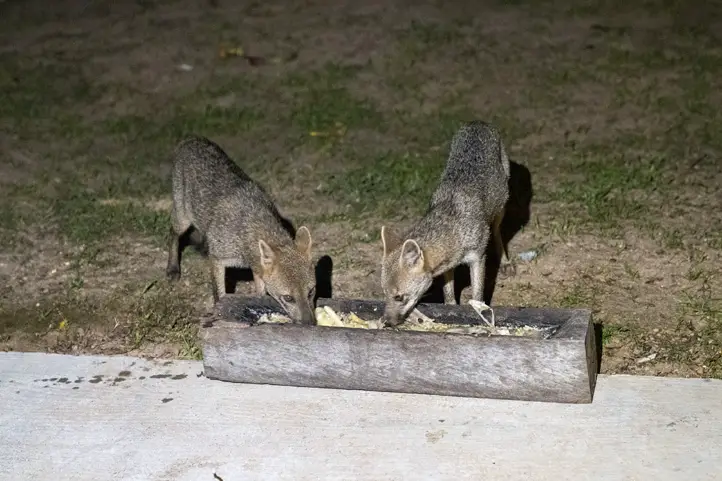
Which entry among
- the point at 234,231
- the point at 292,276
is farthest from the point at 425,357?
the point at 234,231

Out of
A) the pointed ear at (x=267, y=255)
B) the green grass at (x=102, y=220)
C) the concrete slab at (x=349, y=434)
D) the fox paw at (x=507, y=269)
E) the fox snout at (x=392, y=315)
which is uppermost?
the pointed ear at (x=267, y=255)

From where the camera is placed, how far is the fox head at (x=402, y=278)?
707 cm

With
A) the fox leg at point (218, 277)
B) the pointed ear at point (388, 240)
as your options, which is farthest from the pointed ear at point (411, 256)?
the fox leg at point (218, 277)

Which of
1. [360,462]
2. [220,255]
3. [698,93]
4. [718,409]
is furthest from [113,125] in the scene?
[718,409]

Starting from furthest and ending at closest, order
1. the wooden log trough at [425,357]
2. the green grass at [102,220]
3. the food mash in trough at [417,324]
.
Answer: the green grass at [102,220]
the food mash in trough at [417,324]
the wooden log trough at [425,357]

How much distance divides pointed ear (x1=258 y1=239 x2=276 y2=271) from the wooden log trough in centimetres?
62

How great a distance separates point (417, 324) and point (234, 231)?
1.94 meters

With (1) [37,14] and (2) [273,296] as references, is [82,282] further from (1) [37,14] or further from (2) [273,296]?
(1) [37,14]

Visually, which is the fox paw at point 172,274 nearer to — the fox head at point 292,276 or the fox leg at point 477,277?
the fox head at point 292,276

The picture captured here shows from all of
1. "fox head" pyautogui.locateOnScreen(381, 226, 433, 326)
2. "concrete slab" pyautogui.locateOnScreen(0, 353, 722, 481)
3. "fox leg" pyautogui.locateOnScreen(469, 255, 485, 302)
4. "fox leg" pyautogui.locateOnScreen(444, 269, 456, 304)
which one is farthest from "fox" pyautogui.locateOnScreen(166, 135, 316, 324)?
"fox leg" pyautogui.locateOnScreen(469, 255, 485, 302)

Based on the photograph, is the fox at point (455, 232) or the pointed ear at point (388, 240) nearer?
the fox at point (455, 232)

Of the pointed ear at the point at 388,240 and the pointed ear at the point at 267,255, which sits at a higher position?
the pointed ear at the point at 388,240

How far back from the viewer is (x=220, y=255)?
8.26m

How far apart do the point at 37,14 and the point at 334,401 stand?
36.7 ft
